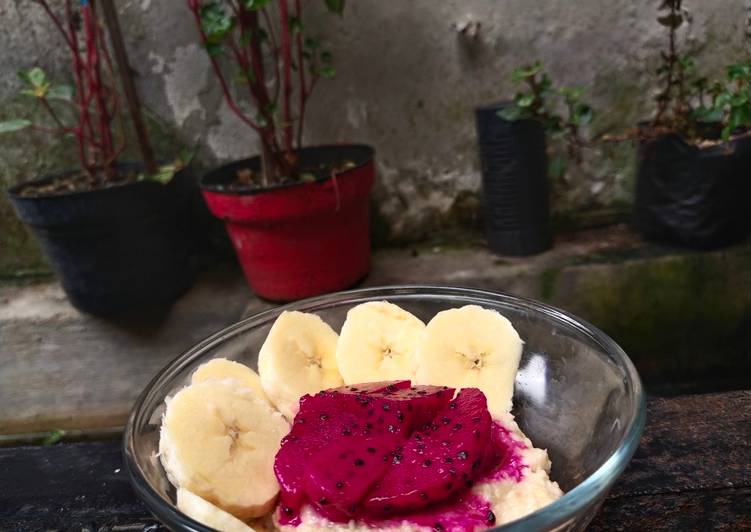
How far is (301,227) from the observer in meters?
1.71

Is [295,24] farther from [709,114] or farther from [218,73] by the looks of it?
[709,114]

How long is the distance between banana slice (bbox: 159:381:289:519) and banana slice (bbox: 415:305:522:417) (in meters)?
0.20

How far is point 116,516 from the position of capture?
0.80 meters

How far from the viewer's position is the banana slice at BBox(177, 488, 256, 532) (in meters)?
0.52

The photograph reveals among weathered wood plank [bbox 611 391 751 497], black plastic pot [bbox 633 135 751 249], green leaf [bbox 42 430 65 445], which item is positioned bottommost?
green leaf [bbox 42 430 65 445]

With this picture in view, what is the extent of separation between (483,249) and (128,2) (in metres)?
1.37

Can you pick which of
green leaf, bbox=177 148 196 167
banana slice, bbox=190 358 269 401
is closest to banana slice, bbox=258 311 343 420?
banana slice, bbox=190 358 269 401

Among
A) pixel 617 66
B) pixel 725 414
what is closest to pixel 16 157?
pixel 617 66

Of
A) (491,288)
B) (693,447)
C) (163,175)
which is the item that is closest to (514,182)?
(491,288)

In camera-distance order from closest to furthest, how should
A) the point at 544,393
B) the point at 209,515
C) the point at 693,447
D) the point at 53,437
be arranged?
the point at 209,515 → the point at 544,393 → the point at 693,447 → the point at 53,437

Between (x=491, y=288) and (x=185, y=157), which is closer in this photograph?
(x=491, y=288)

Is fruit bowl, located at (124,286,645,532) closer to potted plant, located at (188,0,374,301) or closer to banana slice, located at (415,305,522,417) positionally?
banana slice, located at (415,305,522,417)

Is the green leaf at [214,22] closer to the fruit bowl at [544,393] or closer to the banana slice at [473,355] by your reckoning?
the fruit bowl at [544,393]

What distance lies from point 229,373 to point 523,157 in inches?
51.8
